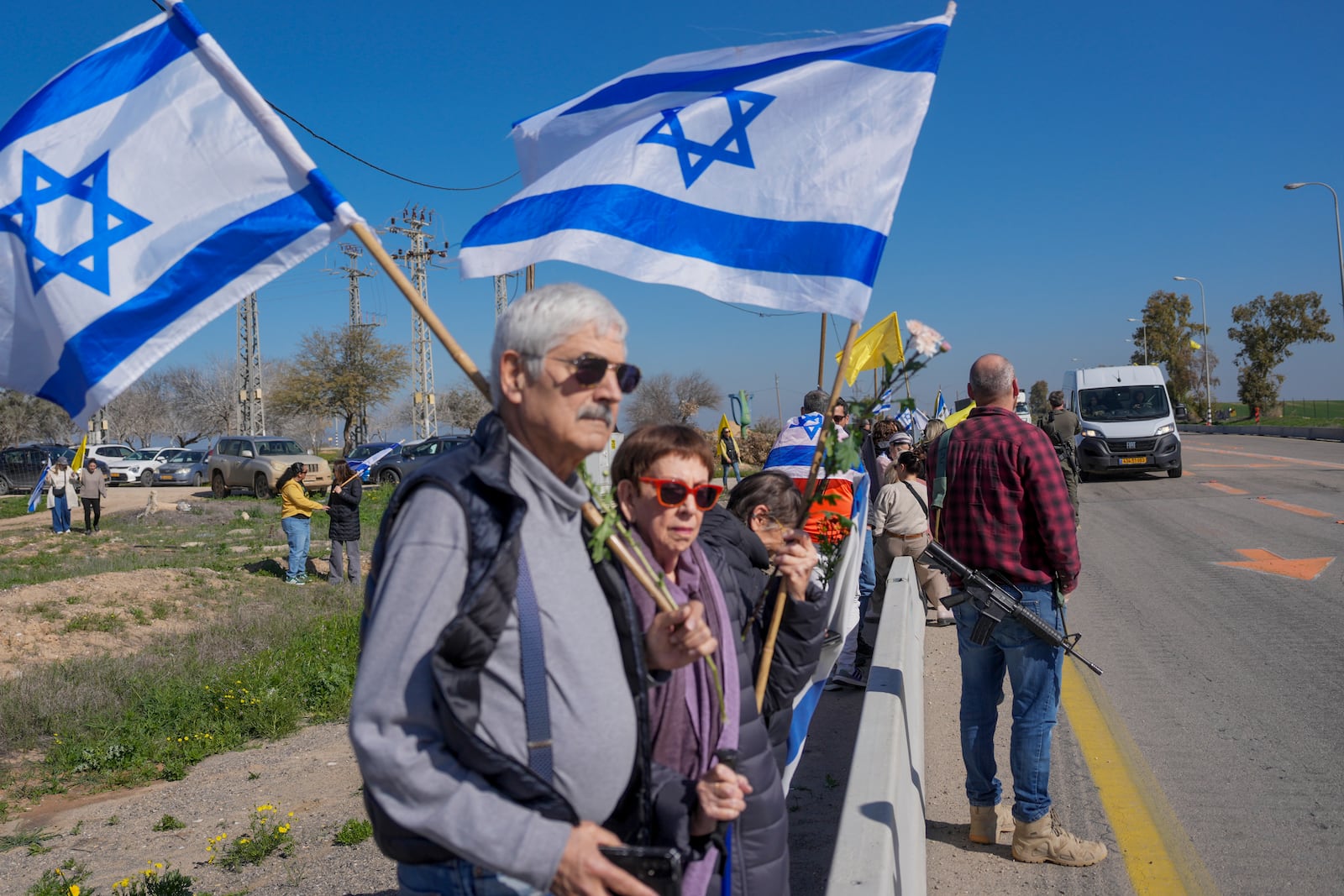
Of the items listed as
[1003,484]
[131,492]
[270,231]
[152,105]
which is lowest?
[131,492]

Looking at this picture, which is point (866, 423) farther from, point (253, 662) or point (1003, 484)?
point (253, 662)

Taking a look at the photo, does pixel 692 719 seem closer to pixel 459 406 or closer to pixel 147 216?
pixel 147 216

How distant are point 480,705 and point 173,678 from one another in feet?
26.0

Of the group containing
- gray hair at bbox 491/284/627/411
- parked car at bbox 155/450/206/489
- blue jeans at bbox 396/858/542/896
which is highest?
gray hair at bbox 491/284/627/411

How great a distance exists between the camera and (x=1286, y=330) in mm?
60219

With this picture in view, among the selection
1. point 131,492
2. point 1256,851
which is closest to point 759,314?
point 1256,851

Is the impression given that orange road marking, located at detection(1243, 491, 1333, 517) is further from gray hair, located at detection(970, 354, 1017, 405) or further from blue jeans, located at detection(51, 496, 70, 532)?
blue jeans, located at detection(51, 496, 70, 532)

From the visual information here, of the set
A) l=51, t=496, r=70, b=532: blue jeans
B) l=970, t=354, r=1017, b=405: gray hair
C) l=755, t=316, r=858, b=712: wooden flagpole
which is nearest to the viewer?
l=755, t=316, r=858, b=712: wooden flagpole

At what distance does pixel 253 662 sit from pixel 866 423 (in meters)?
7.74

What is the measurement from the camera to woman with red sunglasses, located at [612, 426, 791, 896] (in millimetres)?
2236

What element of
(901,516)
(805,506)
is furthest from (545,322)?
(901,516)

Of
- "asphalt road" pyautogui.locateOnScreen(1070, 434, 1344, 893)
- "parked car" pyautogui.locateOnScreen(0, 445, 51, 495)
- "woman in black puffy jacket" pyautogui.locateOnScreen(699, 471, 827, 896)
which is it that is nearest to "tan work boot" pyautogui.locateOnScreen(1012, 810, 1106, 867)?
"asphalt road" pyautogui.locateOnScreen(1070, 434, 1344, 893)

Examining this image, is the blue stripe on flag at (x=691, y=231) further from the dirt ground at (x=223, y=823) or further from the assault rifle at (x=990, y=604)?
the dirt ground at (x=223, y=823)

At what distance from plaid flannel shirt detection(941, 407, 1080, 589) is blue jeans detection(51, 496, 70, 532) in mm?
23555
